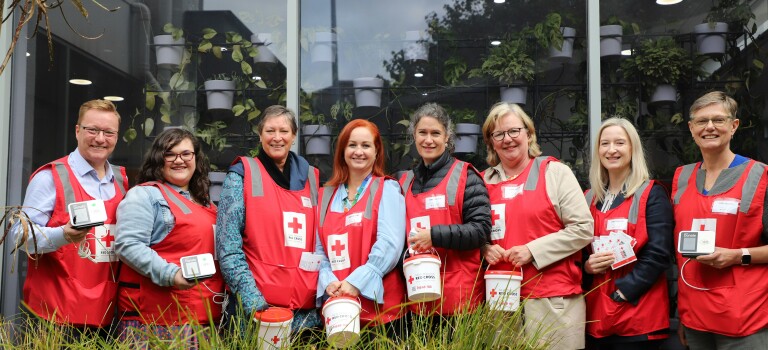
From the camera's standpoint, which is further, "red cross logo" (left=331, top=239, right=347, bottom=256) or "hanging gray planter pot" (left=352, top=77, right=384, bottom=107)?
"hanging gray planter pot" (left=352, top=77, right=384, bottom=107)

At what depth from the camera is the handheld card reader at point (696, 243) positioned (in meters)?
3.03

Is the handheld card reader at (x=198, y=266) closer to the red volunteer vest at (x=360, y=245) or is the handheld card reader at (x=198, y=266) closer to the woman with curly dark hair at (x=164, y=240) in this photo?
the woman with curly dark hair at (x=164, y=240)

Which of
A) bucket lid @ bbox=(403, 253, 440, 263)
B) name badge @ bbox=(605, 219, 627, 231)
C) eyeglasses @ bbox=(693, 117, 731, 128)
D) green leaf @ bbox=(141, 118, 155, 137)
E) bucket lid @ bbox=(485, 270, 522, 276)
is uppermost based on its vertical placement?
green leaf @ bbox=(141, 118, 155, 137)

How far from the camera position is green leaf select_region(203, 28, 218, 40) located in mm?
4766

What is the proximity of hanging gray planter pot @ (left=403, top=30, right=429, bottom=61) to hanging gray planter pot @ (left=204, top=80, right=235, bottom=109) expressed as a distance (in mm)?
1121

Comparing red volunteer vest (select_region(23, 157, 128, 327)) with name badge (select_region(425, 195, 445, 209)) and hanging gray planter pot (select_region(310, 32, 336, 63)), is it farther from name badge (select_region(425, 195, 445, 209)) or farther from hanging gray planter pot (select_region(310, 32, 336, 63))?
hanging gray planter pot (select_region(310, 32, 336, 63))

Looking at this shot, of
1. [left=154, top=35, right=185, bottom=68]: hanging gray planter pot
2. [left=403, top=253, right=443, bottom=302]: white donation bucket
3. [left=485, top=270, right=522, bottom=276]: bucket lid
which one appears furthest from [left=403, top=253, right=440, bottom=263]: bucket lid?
[left=154, top=35, right=185, bottom=68]: hanging gray planter pot

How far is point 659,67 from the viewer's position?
4453mm

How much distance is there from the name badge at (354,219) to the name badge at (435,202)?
31 cm

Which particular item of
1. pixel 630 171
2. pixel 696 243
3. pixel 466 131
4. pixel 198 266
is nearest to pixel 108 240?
pixel 198 266

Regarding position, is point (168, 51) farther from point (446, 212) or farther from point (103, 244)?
point (446, 212)

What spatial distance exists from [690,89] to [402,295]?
2.32 meters

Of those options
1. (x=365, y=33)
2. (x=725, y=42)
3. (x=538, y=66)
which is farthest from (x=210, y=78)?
(x=725, y=42)

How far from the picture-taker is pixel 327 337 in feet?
9.50
